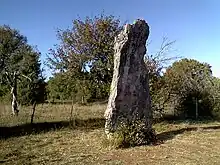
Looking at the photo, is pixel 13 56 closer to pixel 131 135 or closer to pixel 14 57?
pixel 14 57

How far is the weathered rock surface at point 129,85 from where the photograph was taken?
576 inches

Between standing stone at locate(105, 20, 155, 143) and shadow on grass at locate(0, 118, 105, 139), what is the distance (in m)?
5.19

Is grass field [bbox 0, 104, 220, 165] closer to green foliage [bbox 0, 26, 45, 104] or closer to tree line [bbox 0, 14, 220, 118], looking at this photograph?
tree line [bbox 0, 14, 220, 118]

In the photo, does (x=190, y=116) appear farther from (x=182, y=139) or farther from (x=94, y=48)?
(x=182, y=139)

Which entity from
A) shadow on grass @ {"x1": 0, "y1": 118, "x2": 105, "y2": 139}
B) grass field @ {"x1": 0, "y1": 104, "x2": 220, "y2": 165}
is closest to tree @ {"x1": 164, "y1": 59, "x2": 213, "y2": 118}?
shadow on grass @ {"x1": 0, "y1": 118, "x2": 105, "y2": 139}

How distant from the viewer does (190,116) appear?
26422mm

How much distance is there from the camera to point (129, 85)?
14.9 meters

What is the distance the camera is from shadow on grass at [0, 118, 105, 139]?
17.8 meters

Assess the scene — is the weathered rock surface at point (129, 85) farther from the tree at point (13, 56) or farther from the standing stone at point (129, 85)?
A: the tree at point (13, 56)

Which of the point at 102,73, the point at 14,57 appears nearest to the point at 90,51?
the point at 102,73

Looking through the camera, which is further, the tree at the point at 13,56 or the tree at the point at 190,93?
the tree at the point at 13,56

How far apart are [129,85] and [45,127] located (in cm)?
704

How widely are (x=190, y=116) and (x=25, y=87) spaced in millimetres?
18147

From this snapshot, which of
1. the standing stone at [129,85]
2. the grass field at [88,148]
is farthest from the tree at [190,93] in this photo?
the standing stone at [129,85]
